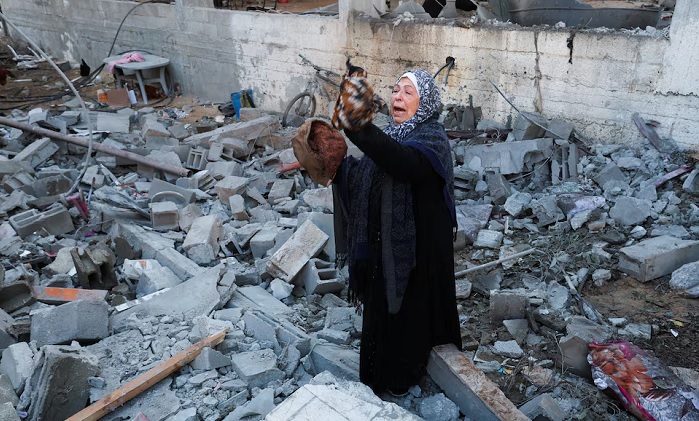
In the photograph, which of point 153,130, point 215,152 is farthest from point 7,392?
point 153,130

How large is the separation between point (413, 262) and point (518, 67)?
17.8 ft

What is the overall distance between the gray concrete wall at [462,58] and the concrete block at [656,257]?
200cm

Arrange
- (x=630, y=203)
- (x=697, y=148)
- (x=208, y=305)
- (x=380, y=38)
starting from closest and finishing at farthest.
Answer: (x=208, y=305)
(x=630, y=203)
(x=697, y=148)
(x=380, y=38)

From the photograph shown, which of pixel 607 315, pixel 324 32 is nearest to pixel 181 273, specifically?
pixel 607 315

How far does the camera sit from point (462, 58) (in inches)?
315

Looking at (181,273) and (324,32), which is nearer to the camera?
(181,273)

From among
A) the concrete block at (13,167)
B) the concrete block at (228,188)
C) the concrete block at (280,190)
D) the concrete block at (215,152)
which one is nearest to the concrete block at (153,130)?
the concrete block at (215,152)

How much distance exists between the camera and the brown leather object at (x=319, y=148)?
2.80 metres

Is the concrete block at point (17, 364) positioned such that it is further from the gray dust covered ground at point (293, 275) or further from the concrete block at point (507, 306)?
the concrete block at point (507, 306)

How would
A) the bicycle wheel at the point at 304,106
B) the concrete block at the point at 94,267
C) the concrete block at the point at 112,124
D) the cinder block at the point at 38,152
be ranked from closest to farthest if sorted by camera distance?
the concrete block at the point at 94,267 < the cinder block at the point at 38,152 < the concrete block at the point at 112,124 < the bicycle wheel at the point at 304,106

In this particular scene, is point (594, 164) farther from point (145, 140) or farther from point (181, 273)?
point (145, 140)

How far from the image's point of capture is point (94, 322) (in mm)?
3748

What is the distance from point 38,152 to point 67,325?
4887 mm

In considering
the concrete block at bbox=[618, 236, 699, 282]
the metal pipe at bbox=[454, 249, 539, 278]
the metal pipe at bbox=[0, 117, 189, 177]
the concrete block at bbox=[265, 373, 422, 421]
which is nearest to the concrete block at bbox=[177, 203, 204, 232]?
the metal pipe at bbox=[0, 117, 189, 177]
